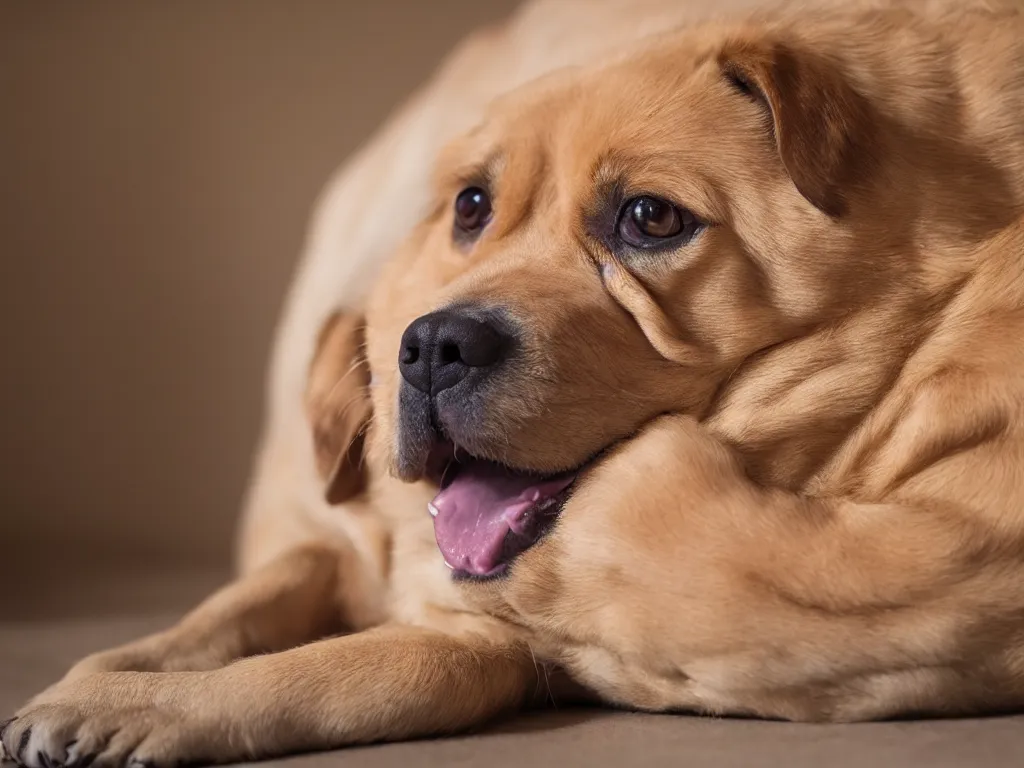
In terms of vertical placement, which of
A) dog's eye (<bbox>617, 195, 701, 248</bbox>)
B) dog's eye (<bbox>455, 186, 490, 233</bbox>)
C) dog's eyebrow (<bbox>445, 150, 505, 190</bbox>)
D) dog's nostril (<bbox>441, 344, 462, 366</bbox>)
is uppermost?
dog's eyebrow (<bbox>445, 150, 505, 190</bbox>)

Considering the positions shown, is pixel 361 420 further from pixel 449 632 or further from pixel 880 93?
pixel 880 93

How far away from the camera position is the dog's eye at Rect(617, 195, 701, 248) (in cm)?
166

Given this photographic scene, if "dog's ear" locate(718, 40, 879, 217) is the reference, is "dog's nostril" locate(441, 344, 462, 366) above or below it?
below

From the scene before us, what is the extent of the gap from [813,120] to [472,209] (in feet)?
1.87

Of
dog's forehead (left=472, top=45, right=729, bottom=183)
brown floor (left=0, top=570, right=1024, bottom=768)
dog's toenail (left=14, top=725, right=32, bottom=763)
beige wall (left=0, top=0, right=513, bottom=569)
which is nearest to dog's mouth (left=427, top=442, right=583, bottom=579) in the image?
brown floor (left=0, top=570, right=1024, bottom=768)

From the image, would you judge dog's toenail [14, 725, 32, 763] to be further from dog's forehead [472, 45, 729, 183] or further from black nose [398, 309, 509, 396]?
dog's forehead [472, 45, 729, 183]

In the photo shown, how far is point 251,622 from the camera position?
1.95 meters

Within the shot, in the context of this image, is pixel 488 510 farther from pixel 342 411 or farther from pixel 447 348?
pixel 342 411

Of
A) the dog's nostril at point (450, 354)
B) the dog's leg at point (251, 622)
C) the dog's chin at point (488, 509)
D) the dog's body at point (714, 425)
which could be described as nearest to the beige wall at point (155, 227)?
the dog's leg at point (251, 622)

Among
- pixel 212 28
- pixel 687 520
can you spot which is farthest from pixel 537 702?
pixel 212 28

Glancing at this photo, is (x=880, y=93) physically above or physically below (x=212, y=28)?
below

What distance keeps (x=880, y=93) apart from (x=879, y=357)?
1.21 ft

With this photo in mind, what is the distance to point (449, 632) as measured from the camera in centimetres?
169

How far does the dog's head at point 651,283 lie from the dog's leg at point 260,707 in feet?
0.60
